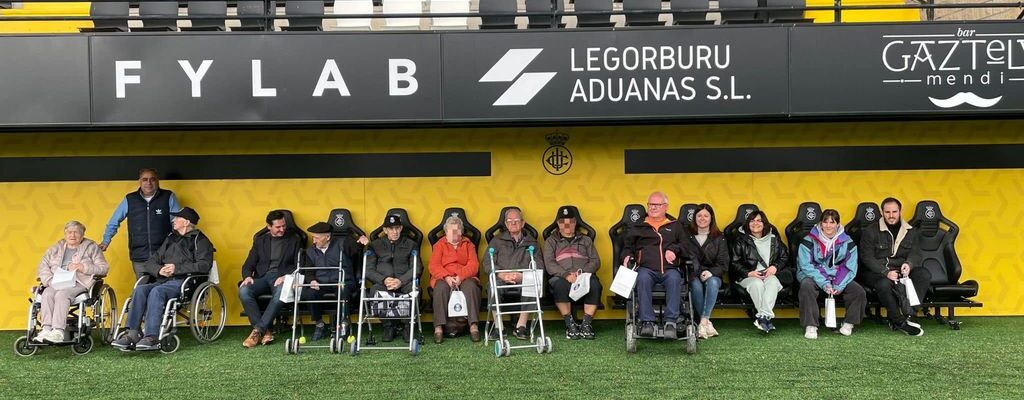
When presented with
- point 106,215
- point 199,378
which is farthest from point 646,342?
point 106,215

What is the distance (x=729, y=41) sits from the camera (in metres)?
5.71

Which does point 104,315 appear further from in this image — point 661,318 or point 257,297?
point 661,318

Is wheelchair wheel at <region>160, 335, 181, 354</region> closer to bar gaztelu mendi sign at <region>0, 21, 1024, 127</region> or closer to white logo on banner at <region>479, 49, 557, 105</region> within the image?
bar gaztelu mendi sign at <region>0, 21, 1024, 127</region>

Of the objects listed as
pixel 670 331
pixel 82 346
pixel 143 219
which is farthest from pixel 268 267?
pixel 670 331

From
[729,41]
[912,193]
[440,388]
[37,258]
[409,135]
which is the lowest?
[440,388]

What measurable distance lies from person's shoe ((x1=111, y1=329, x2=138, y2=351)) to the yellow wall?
1338mm

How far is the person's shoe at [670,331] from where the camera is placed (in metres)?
5.53

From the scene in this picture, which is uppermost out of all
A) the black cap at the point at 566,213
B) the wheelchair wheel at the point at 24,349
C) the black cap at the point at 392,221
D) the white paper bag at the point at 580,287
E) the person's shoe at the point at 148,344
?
the black cap at the point at 566,213

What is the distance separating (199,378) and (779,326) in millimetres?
4606

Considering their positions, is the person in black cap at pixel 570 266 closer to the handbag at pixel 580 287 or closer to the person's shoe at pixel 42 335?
the handbag at pixel 580 287

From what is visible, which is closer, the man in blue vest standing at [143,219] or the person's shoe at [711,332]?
the person's shoe at [711,332]

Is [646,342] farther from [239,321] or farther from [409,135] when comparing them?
[239,321]

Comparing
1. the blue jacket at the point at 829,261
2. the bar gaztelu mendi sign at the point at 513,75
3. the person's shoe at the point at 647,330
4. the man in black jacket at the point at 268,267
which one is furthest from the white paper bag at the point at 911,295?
the man in black jacket at the point at 268,267

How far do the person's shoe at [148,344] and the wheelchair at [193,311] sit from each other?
0.04 meters
